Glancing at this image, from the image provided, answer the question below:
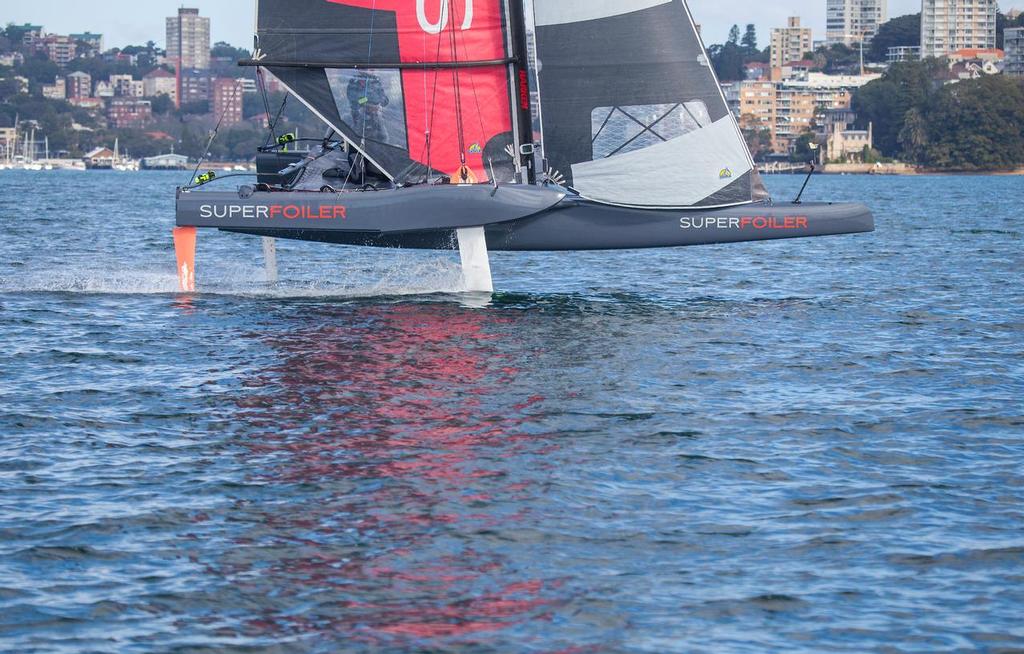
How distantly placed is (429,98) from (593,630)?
446 inches

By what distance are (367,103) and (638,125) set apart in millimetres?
3150

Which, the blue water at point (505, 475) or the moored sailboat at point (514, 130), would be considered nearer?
the blue water at point (505, 475)

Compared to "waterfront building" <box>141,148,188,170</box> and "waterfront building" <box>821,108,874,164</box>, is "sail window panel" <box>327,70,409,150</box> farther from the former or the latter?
"waterfront building" <box>141,148,188,170</box>

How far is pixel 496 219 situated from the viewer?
52.7ft

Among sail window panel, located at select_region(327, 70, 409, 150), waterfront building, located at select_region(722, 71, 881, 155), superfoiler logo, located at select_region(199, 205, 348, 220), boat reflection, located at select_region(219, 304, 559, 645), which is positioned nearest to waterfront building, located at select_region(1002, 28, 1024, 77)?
waterfront building, located at select_region(722, 71, 881, 155)

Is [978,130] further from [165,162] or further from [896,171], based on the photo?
[165,162]

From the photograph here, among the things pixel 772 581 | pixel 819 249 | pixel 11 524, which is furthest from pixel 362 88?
pixel 819 249

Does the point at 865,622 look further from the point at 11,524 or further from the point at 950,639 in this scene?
the point at 11,524

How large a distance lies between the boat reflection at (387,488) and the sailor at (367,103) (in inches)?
151

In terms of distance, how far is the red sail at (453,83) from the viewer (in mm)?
16984

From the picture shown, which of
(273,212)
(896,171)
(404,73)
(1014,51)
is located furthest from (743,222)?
(1014,51)

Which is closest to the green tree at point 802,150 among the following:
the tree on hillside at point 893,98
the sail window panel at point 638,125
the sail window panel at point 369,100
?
the tree on hillside at point 893,98

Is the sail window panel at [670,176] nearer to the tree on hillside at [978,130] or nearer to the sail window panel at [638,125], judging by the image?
the sail window panel at [638,125]

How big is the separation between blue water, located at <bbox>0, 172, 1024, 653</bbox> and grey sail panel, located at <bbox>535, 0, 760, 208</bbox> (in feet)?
4.77
